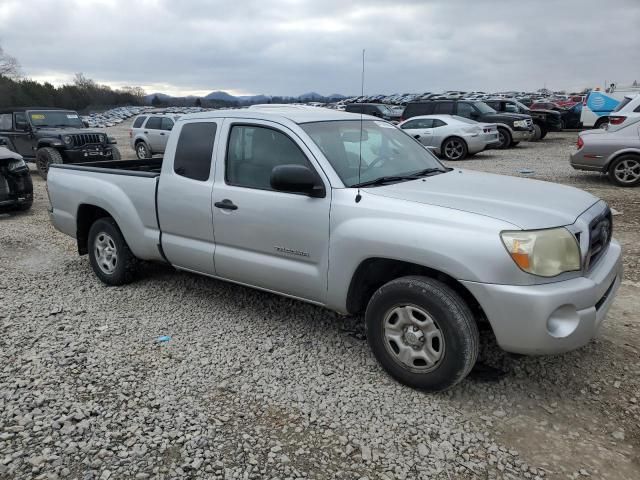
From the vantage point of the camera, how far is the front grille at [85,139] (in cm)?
1324

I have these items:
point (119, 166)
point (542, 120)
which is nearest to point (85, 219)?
point (119, 166)

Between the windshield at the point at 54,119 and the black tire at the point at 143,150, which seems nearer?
the windshield at the point at 54,119

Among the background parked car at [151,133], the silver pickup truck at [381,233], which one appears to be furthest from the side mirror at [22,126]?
the silver pickup truck at [381,233]

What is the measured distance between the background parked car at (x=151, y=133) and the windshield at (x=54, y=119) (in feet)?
9.64

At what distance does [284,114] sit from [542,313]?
7.73 ft

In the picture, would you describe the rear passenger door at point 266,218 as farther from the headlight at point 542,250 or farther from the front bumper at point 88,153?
the front bumper at point 88,153

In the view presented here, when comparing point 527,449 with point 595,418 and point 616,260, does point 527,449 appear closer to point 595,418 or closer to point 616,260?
point 595,418

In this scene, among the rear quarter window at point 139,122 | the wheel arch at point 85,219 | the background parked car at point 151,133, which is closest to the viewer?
the wheel arch at point 85,219

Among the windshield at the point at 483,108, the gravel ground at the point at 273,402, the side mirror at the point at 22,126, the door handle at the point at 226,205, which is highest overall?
the windshield at the point at 483,108

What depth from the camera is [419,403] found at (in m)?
3.21

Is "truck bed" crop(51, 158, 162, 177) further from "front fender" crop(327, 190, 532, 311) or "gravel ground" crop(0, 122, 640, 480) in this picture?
"front fender" crop(327, 190, 532, 311)

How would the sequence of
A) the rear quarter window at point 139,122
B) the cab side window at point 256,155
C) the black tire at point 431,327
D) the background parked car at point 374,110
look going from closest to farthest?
the black tire at point 431,327
the cab side window at point 256,155
the rear quarter window at point 139,122
the background parked car at point 374,110

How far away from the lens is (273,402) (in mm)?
3264

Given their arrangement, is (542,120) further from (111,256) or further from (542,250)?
(542,250)
